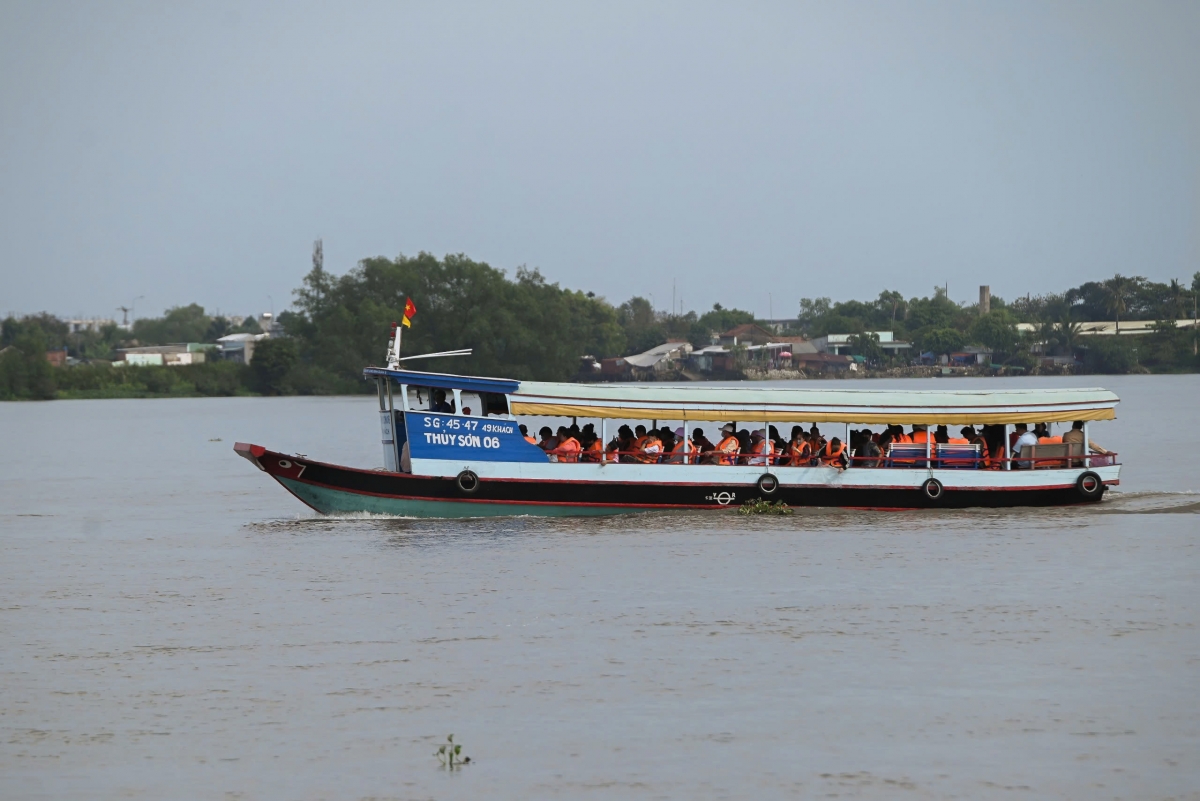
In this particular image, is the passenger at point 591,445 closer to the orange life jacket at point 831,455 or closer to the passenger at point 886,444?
the orange life jacket at point 831,455

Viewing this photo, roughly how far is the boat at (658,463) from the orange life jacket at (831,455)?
0.09 m

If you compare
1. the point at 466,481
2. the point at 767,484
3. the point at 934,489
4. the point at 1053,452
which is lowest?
the point at 934,489

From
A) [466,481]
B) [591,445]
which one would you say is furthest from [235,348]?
[466,481]

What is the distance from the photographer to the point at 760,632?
17.0 m

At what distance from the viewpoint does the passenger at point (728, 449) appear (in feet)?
84.0

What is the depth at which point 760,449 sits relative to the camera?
85.2ft

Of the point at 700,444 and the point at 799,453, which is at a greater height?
the point at 700,444

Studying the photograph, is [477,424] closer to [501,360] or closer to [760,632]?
[760,632]

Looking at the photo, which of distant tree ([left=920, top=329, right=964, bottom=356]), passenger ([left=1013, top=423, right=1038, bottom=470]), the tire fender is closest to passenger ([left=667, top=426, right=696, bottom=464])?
the tire fender

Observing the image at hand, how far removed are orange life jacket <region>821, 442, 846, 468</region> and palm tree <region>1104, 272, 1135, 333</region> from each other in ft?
481

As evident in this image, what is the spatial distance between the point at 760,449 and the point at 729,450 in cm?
64

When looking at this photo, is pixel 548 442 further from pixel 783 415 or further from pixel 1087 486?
pixel 1087 486

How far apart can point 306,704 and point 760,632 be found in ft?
17.3

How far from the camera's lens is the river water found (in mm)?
11875
